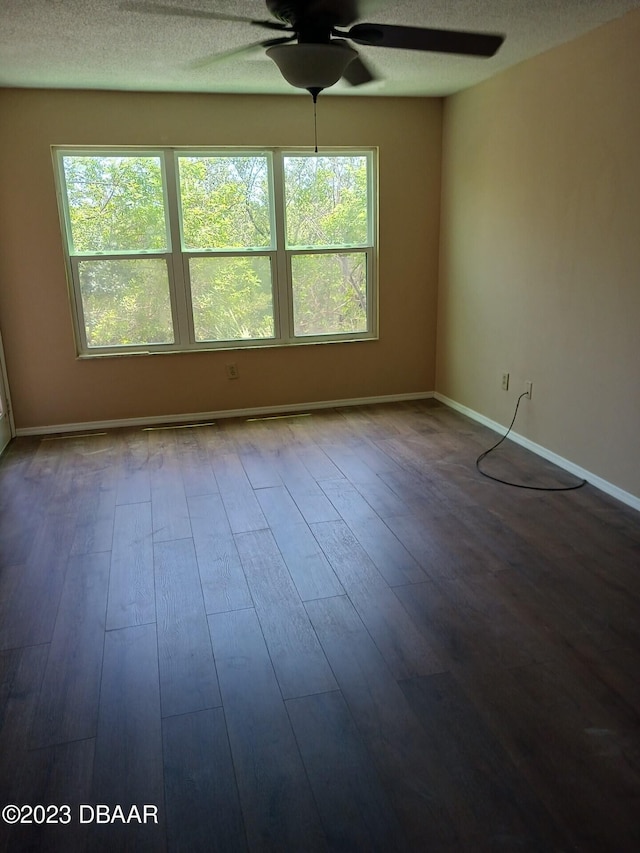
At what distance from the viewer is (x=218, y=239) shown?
461 centimetres

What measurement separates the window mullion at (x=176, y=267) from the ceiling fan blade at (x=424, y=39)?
7.35ft

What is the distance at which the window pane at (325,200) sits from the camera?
15.4 ft

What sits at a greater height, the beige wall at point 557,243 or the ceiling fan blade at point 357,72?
the ceiling fan blade at point 357,72

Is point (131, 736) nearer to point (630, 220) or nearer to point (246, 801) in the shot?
point (246, 801)

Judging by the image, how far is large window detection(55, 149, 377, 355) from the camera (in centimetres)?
439

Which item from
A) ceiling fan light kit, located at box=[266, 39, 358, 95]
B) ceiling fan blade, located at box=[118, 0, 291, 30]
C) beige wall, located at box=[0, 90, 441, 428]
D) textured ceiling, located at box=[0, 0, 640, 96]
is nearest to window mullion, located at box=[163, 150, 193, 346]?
beige wall, located at box=[0, 90, 441, 428]

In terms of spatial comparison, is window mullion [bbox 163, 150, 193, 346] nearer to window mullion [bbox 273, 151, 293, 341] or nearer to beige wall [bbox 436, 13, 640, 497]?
window mullion [bbox 273, 151, 293, 341]

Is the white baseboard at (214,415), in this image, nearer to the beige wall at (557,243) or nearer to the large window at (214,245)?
the large window at (214,245)

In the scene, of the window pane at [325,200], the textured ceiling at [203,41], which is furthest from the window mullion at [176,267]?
the window pane at [325,200]

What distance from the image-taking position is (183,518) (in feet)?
10.3

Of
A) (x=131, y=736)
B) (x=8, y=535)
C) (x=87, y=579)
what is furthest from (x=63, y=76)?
(x=131, y=736)

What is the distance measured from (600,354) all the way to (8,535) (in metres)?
3.15

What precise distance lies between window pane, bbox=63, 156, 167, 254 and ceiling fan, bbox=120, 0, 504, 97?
1.85 meters

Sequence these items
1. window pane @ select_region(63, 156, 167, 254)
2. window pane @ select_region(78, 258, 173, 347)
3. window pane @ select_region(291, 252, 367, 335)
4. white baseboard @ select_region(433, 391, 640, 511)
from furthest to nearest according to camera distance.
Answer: window pane @ select_region(291, 252, 367, 335), window pane @ select_region(78, 258, 173, 347), window pane @ select_region(63, 156, 167, 254), white baseboard @ select_region(433, 391, 640, 511)
